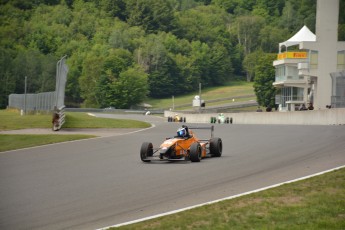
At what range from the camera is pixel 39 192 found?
635 inches

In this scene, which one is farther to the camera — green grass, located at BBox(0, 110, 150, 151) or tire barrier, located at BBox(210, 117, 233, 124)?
tire barrier, located at BBox(210, 117, 233, 124)

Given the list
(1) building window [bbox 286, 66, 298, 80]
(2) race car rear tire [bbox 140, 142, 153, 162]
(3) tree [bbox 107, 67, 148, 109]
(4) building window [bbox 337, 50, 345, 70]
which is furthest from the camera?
(3) tree [bbox 107, 67, 148, 109]

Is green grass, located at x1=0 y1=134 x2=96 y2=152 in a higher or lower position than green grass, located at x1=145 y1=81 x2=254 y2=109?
lower

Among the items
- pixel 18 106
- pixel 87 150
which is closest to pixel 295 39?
pixel 18 106

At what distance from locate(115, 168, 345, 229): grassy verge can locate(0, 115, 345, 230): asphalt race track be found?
2.90ft

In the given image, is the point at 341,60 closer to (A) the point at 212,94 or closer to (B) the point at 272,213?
(B) the point at 272,213

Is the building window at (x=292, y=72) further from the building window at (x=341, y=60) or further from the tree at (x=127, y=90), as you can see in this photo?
the tree at (x=127, y=90)

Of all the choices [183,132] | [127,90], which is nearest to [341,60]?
[183,132]

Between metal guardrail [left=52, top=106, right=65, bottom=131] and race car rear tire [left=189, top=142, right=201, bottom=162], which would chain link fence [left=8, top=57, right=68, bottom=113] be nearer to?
metal guardrail [left=52, top=106, right=65, bottom=131]

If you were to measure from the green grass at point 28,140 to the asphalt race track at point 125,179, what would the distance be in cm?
305

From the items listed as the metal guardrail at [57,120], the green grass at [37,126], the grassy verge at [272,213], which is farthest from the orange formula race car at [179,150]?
the metal guardrail at [57,120]

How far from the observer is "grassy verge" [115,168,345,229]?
37.9ft

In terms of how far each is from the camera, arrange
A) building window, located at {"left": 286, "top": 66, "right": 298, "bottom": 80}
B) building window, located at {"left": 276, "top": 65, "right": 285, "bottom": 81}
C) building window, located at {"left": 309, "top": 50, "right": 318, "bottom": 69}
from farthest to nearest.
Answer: building window, located at {"left": 276, "top": 65, "right": 285, "bottom": 81} < building window, located at {"left": 286, "top": 66, "right": 298, "bottom": 80} < building window, located at {"left": 309, "top": 50, "right": 318, "bottom": 69}

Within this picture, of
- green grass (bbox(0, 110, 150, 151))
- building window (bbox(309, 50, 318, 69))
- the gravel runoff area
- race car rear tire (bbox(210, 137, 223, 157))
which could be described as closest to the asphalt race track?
race car rear tire (bbox(210, 137, 223, 157))
